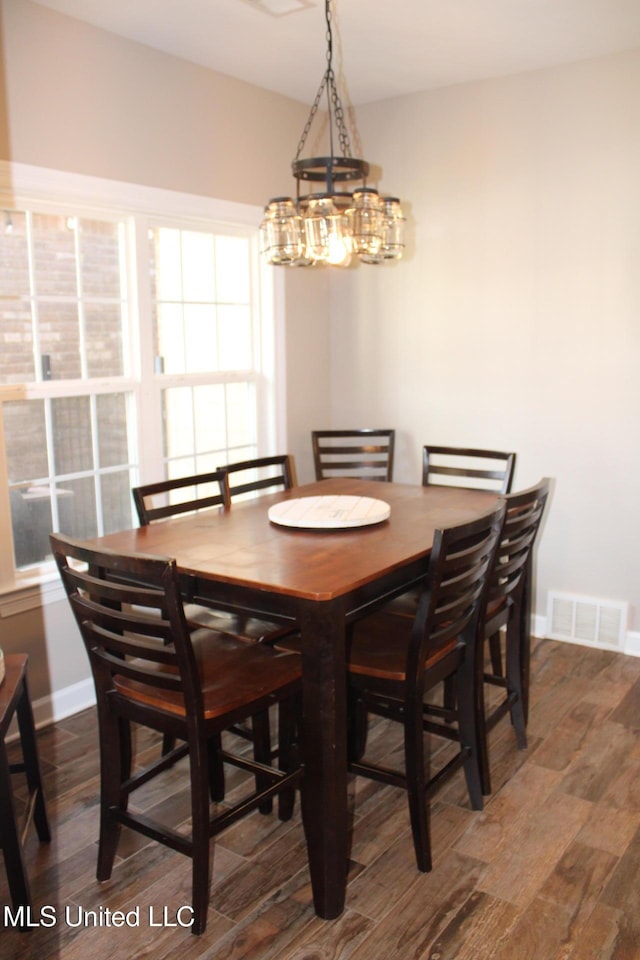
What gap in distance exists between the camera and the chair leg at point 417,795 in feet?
7.31

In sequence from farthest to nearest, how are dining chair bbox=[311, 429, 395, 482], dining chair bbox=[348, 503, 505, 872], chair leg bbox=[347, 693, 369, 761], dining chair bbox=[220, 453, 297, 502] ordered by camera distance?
dining chair bbox=[311, 429, 395, 482], dining chair bbox=[220, 453, 297, 502], chair leg bbox=[347, 693, 369, 761], dining chair bbox=[348, 503, 505, 872]

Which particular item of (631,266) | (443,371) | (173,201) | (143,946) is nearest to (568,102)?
(631,266)

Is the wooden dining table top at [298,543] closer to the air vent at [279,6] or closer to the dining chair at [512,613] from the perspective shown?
the dining chair at [512,613]

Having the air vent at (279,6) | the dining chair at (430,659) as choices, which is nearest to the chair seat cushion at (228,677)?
the dining chair at (430,659)

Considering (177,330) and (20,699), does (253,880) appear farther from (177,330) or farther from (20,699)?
(177,330)

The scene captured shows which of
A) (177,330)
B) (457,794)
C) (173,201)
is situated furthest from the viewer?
(177,330)

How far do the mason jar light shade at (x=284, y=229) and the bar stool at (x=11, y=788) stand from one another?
1.50 m

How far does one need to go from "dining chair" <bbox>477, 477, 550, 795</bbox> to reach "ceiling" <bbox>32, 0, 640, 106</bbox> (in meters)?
1.89

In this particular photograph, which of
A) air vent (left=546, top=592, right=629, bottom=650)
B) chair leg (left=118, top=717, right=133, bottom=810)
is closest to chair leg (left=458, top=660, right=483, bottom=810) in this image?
chair leg (left=118, top=717, right=133, bottom=810)

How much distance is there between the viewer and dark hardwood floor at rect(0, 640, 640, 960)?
1.99 m

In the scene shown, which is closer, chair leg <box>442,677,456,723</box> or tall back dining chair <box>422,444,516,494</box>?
chair leg <box>442,677,456,723</box>

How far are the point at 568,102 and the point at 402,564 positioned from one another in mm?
2623

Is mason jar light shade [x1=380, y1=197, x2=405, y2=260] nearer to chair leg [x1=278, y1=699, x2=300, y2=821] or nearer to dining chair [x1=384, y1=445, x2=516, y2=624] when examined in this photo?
dining chair [x1=384, y1=445, x2=516, y2=624]

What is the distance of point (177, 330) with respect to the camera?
3.80m
